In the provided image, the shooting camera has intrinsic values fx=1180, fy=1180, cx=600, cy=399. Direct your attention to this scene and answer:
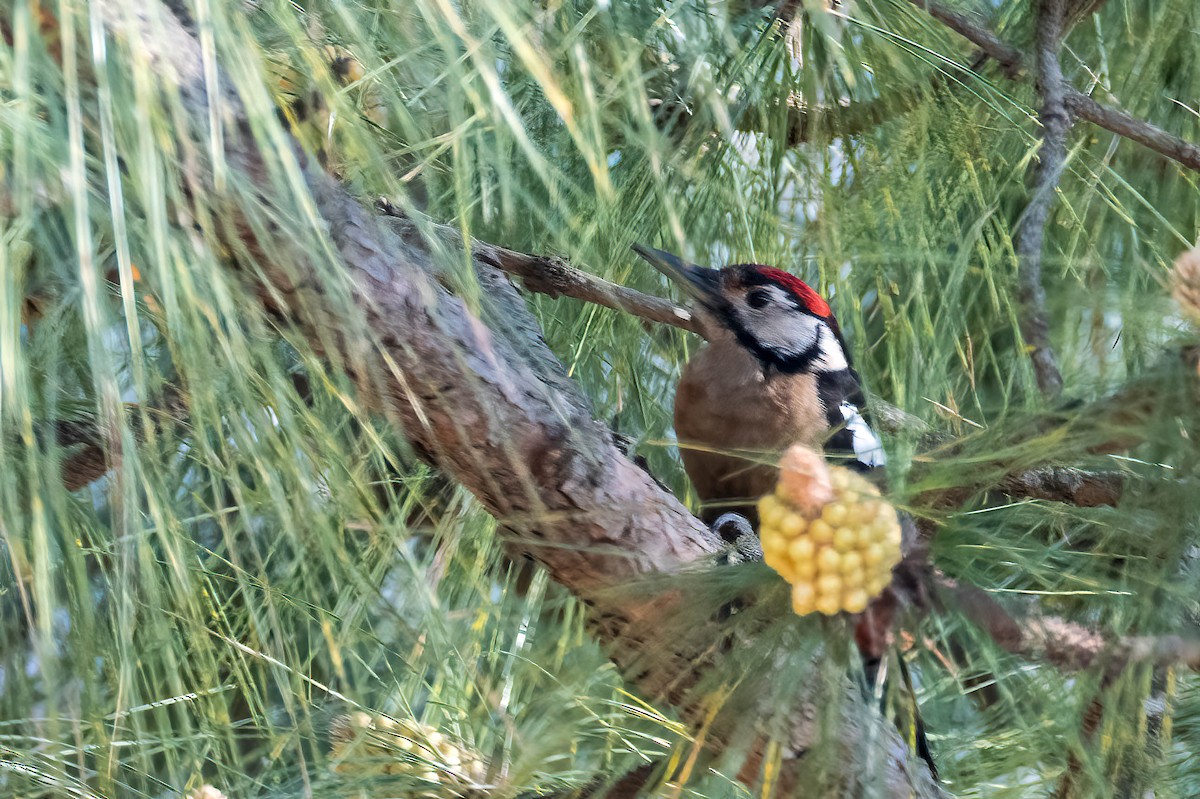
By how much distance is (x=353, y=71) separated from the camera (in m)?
1.02

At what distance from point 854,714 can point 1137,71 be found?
98 cm

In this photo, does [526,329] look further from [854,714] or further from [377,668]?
[377,668]

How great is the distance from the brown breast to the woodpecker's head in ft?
0.14

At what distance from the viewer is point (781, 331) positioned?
1.74 m

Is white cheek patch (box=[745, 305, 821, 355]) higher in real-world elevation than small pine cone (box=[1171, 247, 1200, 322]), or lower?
lower

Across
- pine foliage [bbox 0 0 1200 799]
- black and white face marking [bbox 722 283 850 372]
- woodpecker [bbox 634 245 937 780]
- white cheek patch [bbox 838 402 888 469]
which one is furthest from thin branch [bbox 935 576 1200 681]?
black and white face marking [bbox 722 283 850 372]

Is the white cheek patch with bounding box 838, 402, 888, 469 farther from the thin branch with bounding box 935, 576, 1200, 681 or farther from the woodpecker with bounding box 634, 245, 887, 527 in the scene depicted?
the thin branch with bounding box 935, 576, 1200, 681

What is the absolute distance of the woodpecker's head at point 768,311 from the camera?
1506 millimetres

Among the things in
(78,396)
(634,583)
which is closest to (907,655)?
(634,583)

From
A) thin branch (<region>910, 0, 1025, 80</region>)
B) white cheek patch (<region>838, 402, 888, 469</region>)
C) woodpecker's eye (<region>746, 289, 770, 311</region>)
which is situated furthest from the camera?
woodpecker's eye (<region>746, 289, 770, 311</region>)

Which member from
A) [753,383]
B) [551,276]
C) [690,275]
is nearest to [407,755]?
[551,276]

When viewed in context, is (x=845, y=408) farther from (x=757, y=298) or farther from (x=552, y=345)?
(x=552, y=345)

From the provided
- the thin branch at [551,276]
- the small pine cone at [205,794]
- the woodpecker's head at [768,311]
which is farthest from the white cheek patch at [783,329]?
the small pine cone at [205,794]

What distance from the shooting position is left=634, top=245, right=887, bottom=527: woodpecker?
1.53 metres
